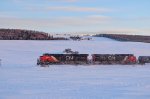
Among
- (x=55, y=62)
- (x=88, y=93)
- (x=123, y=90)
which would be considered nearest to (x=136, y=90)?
(x=123, y=90)

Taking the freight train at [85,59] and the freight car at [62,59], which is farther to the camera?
the freight train at [85,59]

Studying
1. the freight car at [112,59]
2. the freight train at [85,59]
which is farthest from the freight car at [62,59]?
the freight car at [112,59]

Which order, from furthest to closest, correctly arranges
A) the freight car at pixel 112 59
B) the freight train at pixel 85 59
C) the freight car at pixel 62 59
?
the freight car at pixel 112 59
the freight train at pixel 85 59
the freight car at pixel 62 59

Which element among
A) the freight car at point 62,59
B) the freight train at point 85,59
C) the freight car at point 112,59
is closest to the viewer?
the freight car at point 62,59

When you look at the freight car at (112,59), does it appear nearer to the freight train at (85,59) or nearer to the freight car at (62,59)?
the freight train at (85,59)

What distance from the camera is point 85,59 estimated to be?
109 feet

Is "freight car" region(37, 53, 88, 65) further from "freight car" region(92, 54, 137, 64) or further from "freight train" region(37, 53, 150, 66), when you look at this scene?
"freight car" region(92, 54, 137, 64)

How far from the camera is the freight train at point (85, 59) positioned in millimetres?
32125

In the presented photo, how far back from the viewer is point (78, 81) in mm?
20953

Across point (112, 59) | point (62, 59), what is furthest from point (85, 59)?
point (112, 59)

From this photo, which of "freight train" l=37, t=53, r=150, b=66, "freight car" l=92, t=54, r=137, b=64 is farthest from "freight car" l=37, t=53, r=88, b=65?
"freight car" l=92, t=54, r=137, b=64

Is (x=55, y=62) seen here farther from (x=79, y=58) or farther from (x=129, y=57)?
(x=129, y=57)

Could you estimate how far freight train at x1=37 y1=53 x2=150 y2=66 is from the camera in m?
32.1

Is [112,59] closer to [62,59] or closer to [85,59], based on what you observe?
[85,59]
